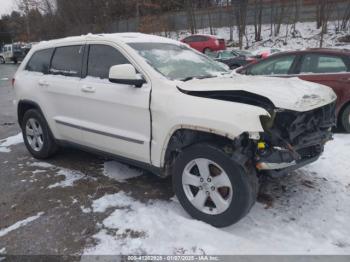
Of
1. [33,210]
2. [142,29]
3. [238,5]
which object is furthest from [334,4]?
[33,210]

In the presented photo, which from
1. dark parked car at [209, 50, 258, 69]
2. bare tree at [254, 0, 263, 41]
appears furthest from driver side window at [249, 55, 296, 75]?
bare tree at [254, 0, 263, 41]

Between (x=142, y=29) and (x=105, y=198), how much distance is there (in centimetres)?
3113

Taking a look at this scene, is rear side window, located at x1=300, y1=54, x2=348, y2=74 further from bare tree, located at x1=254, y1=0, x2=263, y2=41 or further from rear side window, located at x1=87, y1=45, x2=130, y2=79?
bare tree, located at x1=254, y1=0, x2=263, y2=41

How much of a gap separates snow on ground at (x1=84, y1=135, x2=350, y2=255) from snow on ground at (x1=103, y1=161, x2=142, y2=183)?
1.68ft

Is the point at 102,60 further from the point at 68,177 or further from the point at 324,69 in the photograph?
the point at 324,69

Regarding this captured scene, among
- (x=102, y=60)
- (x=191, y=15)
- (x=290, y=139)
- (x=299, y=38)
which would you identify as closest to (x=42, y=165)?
(x=102, y=60)

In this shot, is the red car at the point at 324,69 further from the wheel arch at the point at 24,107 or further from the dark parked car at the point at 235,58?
the dark parked car at the point at 235,58

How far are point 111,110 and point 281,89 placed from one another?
6.12 feet

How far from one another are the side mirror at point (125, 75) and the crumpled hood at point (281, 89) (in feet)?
1.47

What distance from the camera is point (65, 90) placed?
445 cm

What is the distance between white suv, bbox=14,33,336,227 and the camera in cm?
302

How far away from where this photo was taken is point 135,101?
364cm

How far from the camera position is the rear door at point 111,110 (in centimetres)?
365

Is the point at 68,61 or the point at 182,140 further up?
the point at 68,61
